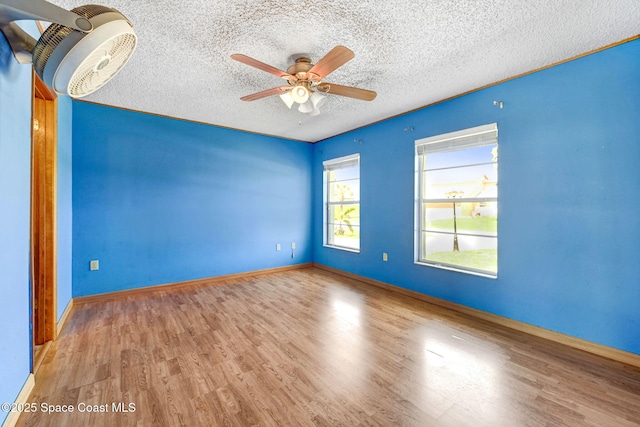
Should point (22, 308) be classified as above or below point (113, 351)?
above

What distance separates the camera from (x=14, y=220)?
57.9 inches

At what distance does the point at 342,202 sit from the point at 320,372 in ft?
11.1

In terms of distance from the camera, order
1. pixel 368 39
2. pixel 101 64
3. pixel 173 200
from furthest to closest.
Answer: pixel 173 200, pixel 368 39, pixel 101 64

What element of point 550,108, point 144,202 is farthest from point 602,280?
point 144,202

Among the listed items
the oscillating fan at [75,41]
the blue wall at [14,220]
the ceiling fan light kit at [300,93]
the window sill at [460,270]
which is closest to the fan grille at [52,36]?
the oscillating fan at [75,41]

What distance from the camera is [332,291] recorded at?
12.4 feet

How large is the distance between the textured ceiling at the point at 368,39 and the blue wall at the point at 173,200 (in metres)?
0.70

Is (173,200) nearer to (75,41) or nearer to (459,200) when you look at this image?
(75,41)

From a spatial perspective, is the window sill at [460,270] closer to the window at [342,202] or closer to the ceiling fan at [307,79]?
the window at [342,202]

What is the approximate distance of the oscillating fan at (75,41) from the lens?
37.4 inches

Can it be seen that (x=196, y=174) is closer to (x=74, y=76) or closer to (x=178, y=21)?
(x=178, y=21)

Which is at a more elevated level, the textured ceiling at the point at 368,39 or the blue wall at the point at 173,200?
the textured ceiling at the point at 368,39

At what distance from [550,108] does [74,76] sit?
353cm

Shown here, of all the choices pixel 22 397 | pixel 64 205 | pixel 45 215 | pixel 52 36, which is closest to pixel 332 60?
pixel 52 36
